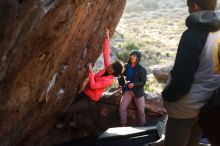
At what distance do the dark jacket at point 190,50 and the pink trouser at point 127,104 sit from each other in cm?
585

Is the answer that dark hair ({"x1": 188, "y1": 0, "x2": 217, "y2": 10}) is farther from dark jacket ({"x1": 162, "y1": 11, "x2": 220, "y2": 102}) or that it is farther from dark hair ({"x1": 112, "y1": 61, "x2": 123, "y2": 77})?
dark hair ({"x1": 112, "y1": 61, "x2": 123, "y2": 77})

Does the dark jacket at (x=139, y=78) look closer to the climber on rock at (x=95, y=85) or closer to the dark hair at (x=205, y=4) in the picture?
the climber on rock at (x=95, y=85)

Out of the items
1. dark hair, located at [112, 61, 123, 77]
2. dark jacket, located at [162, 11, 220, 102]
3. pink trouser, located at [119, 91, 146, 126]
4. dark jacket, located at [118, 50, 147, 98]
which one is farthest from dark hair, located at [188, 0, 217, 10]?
pink trouser, located at [119, 91, 146, 126]

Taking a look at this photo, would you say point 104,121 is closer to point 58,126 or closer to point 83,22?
point 58,126

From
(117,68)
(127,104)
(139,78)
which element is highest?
(117,68)

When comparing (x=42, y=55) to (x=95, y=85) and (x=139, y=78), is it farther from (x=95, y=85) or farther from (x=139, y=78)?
(x=139, y=78)

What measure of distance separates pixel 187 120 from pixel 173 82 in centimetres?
54

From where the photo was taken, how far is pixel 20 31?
4754 mm

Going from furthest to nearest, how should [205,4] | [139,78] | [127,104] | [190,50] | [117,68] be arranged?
[127,104]
[139,78]
[117,68]
[205,4]
[190,50]

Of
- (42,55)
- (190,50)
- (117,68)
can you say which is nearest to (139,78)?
(117,68)

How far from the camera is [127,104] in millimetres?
11008

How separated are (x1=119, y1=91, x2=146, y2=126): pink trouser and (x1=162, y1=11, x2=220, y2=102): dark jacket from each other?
585 centimetres

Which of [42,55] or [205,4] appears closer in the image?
[205,4]

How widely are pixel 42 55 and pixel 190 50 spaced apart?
2238 millimetres
